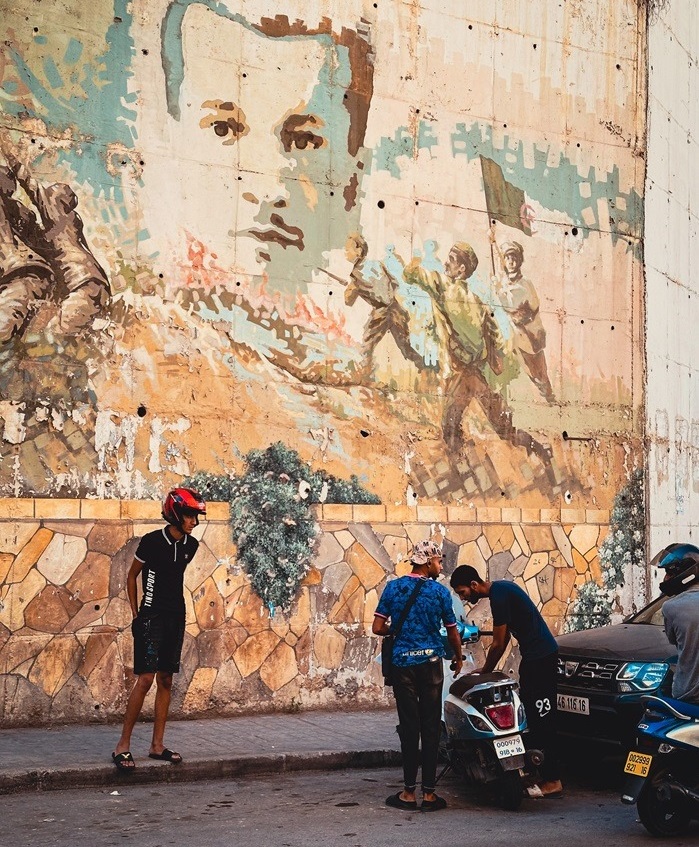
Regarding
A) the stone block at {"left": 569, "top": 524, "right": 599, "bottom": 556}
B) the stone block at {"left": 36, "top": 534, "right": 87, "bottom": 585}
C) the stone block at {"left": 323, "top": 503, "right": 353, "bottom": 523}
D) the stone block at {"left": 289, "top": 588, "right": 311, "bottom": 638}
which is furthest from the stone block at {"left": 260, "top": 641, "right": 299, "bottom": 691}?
the stone block at {"left": 569, "top": 524, "right": 599, "bottom": 556}

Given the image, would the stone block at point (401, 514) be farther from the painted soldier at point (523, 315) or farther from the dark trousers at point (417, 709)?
the dark trousers at point (417, 709)

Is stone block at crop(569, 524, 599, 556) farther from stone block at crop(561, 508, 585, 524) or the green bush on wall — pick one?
the green bush on wall

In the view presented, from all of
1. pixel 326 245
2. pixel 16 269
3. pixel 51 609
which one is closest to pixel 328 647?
pixel 51 609

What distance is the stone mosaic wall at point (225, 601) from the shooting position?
11250mm

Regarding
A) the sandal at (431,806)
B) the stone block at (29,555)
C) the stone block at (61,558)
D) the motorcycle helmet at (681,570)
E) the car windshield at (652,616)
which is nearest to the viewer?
the motorcycle helmet at (681,570)

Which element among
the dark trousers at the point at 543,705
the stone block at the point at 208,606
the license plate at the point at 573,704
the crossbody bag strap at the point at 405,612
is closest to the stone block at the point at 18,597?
the stone block at the point at 208,606

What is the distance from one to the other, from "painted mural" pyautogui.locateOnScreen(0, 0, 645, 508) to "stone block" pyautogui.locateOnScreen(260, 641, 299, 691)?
1924 millimetres

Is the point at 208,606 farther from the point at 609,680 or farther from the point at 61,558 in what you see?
the point at 609,680

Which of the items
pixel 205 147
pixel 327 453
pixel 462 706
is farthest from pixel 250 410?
pixel 462 706

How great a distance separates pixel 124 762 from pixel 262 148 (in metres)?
6.53

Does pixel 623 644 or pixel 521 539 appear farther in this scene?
pixel 521 539

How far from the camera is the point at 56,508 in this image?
11477 millimetres

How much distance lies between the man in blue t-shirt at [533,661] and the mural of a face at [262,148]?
5.02m

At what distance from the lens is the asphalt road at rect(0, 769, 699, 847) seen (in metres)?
7.59
